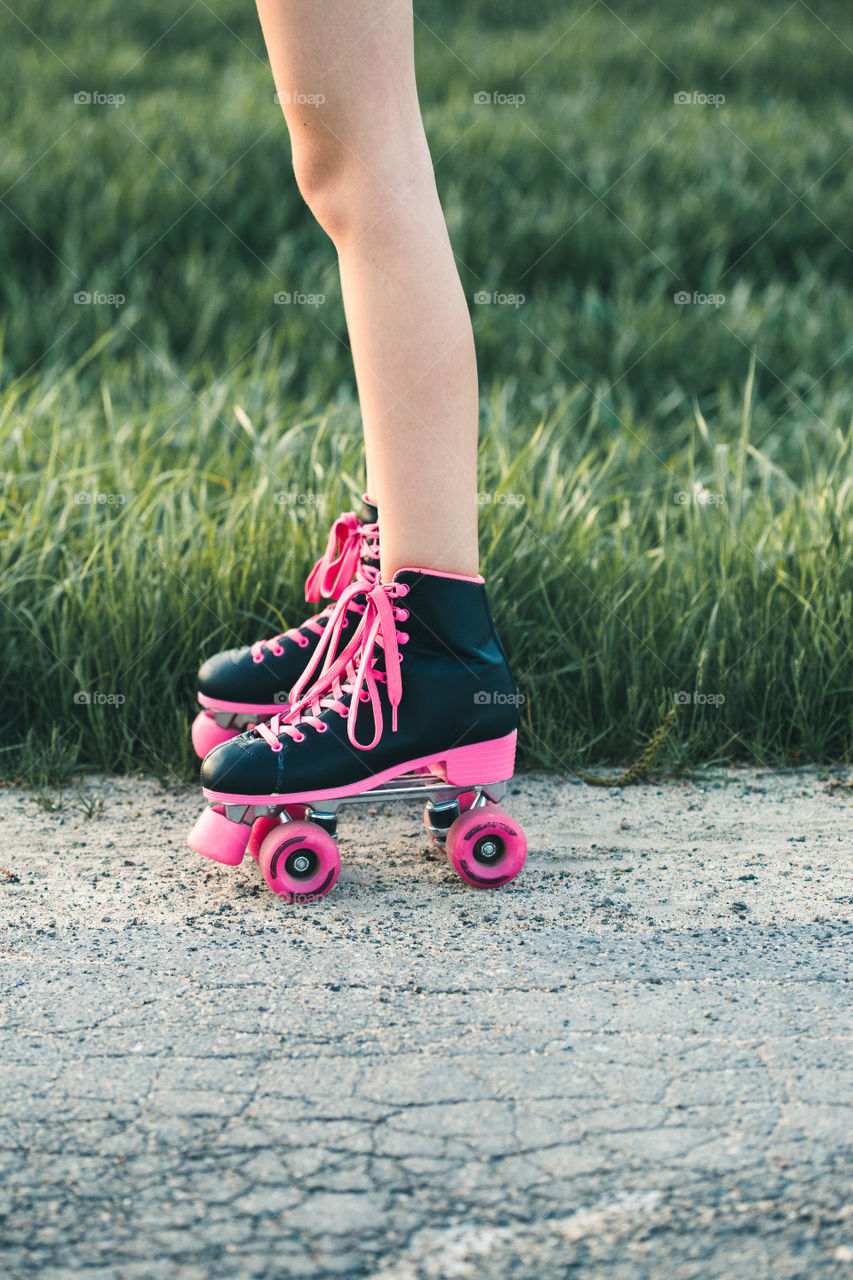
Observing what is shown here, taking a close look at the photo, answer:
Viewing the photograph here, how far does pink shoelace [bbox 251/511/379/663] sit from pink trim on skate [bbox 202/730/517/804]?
0.37 metres

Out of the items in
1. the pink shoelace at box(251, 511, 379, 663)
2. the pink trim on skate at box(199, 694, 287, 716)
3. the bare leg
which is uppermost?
the bare leg

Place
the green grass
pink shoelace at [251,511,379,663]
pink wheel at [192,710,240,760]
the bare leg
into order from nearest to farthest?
the bare leg
pink shoelace at [251,511,379,663]
pink wheel at [192,710,240,760]
the green grass

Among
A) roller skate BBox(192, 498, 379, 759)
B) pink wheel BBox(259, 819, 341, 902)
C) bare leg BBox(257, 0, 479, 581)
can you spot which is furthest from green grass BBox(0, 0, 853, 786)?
bare leg BBox(257, 0, 479, 581)

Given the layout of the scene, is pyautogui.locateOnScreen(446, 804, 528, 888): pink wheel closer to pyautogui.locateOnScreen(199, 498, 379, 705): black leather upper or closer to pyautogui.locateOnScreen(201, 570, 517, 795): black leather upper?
pyautogui.locateOnScreen(201, 570, 517, 795): black leather upper

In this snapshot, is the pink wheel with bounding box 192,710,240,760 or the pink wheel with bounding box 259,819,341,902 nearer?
the pink wheel with bounding box 259,819,341,902

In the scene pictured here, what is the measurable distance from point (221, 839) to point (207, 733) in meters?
0.47

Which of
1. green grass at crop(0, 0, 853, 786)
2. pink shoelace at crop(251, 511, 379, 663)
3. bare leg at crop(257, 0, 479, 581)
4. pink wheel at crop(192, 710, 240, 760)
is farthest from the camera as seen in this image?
green grass at crop(0, 0, 853, 786)

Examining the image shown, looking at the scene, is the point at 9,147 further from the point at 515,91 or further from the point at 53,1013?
the point at 53,1013

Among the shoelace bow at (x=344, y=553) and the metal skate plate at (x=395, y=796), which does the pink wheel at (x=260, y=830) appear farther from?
the shoelace bow at (x=344, y=553)

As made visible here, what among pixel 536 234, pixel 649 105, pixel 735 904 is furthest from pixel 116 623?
pixel 649 105

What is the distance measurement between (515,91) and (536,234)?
2857mm

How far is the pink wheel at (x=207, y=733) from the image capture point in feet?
7.48

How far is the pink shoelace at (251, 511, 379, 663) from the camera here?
84.6 inches

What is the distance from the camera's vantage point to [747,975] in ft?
5.29
